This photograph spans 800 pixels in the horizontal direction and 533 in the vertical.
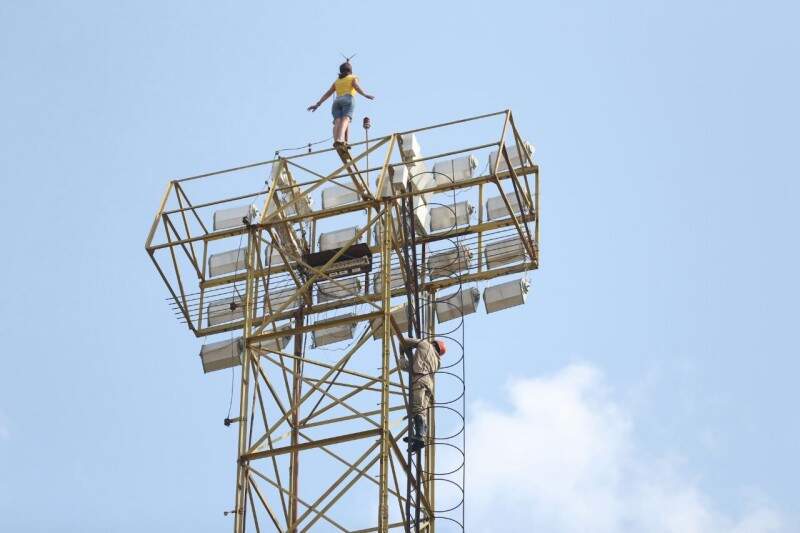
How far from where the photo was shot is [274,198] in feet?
149

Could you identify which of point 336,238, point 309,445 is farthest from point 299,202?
point 309,445

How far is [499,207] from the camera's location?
4459 centimetres

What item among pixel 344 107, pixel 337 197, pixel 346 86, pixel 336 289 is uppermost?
pixel 346 86

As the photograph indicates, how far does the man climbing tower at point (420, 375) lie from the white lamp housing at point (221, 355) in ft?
14.4

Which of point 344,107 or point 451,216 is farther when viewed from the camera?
point 451,216

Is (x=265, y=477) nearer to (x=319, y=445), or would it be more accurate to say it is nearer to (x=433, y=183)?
(x=319, y=445)

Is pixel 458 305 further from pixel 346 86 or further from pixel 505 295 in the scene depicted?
pixel 346 86

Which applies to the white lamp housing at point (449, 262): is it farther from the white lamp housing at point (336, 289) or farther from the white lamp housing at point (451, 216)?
the white lamp housing at point (336, 289)

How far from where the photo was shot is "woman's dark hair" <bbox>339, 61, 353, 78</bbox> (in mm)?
44406

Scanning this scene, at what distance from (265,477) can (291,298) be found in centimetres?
352

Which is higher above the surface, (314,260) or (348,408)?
(314,260)

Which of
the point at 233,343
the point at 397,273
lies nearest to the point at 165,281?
the point at 233,343

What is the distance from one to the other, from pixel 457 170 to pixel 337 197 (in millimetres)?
2495

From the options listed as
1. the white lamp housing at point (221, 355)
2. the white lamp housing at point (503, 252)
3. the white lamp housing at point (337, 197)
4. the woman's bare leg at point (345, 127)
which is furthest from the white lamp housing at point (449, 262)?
the white lamp housing at point (221, 355)
